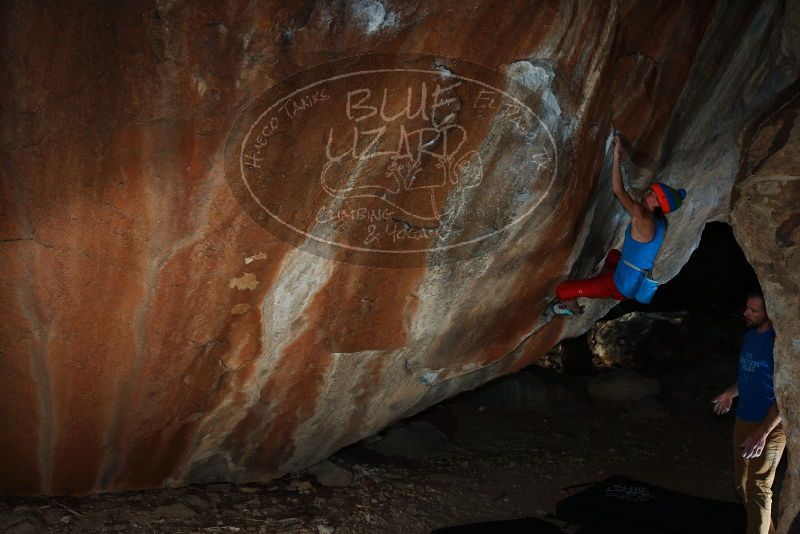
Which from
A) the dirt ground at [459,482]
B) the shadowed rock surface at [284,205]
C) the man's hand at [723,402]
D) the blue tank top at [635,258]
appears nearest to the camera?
the shadowed rock surface at [284,205]

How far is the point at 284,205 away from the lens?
372cm

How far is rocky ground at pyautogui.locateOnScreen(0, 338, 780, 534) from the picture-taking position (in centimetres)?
430

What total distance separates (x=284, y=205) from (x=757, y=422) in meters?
2.74

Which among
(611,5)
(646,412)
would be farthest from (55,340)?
(646,412)

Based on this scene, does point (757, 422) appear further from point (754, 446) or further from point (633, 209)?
point (633, 209)

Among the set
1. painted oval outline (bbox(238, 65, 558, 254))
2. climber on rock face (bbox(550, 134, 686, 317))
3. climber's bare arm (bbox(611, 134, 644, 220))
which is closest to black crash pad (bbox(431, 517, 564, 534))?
climber on rock face (bbox(550, 134, 686, 317))

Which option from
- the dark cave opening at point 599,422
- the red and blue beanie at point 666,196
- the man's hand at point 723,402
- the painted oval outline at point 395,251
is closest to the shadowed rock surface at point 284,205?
the painted oval outline at point 395,251

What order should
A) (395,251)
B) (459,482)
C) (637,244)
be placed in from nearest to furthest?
(395,251)
(637,244)
(459,482)

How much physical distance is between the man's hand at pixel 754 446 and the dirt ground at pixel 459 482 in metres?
1.52

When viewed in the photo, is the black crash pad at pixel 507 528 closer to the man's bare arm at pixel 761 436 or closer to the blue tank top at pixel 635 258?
the man's bare arm at pixel 761 436

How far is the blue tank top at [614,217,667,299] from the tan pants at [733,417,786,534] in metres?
1.02

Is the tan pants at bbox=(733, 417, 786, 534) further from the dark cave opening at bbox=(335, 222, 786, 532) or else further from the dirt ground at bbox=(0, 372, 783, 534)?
the dirt ground at bbox=(0, 372, 783, 534)

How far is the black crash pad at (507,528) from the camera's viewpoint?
4.57m

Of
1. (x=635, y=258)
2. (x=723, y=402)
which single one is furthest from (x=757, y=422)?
(x=635, y=258)
